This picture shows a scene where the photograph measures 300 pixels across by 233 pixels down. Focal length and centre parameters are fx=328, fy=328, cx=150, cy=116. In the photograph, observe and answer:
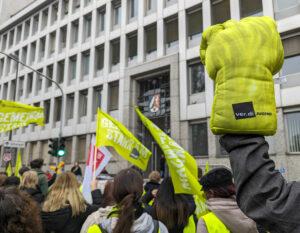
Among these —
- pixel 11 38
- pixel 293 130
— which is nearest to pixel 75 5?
pixel 11 38

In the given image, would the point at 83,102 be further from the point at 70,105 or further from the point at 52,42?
the point at 52,42

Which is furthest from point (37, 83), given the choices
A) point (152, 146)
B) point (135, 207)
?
point (135, 207)

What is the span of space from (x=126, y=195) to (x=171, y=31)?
18187 millimetres

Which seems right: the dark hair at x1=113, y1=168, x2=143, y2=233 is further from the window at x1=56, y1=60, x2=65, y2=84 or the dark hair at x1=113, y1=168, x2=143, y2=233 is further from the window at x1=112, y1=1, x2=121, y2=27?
the window at x1=56, y1=60, x2=65, y2=84

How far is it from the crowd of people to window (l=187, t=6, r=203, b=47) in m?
14.7

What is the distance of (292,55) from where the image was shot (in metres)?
15.0

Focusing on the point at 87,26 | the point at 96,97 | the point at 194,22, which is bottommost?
the point at 96,97

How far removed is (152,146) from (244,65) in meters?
18.5

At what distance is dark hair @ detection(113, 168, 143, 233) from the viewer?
2.54m

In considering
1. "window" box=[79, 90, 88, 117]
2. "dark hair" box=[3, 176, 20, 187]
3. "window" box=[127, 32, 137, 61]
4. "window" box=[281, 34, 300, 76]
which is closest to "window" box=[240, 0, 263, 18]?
→ "window" box=[281, 34, 300, 76]

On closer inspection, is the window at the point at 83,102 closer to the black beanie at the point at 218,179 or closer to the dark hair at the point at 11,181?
the dark hair at the point at 11,181

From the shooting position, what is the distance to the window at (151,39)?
20.7 m

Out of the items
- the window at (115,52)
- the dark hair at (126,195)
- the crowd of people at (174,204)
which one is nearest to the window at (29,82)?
the window at (115,52)

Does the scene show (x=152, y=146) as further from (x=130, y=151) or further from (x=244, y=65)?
(x=244, y=65)
